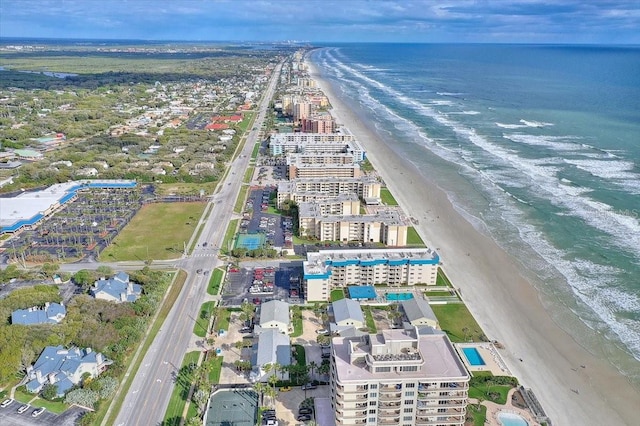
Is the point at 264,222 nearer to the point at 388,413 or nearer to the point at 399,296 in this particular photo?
the point at 399,296

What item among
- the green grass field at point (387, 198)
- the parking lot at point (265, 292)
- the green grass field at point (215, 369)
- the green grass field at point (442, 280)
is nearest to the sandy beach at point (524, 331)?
the green grass field at point (442, 280)

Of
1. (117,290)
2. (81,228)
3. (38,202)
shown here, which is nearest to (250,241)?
(117,290)

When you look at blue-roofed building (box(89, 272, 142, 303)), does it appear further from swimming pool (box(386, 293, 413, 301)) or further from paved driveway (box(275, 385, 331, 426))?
swimming pool (box(386, 293, 413, 301))

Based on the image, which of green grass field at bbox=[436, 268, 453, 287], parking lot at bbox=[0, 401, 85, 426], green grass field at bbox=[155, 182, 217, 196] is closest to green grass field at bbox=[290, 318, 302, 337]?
green grass field at bbox=[436, 268, 453, 287]

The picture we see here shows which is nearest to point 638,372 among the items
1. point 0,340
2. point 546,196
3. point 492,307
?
point 492,307

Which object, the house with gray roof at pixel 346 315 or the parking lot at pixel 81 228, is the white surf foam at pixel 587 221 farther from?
the parking lot at pixel 81 228
